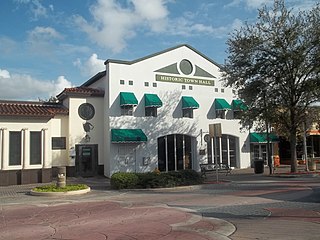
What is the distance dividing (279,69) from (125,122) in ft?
37.7

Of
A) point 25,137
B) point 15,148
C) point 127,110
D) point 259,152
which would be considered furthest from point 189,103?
point 15,148

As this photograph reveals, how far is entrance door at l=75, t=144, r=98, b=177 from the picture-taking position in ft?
88.5

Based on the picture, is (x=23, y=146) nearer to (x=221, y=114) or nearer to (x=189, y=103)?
(x=189, y=103)

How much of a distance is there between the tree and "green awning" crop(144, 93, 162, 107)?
213 inches

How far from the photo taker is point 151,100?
28.1 m

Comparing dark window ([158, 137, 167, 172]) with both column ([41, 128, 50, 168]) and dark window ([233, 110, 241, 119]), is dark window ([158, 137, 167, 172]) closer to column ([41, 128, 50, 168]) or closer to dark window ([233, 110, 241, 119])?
dark window ([233, 110, 241, 119])

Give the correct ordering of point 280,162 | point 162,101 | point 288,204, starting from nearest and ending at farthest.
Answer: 1. point 288,204
2. point 162,101
3. point 280,162

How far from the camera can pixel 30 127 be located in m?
23.4

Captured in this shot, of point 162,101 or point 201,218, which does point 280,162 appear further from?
point 201,218

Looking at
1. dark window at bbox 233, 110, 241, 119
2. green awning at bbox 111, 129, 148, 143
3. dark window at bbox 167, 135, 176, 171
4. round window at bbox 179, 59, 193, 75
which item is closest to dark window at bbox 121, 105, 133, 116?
green awning at bbox 111, 129, 148, 143

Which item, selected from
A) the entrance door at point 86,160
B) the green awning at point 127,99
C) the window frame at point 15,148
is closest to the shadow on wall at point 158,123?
the green awning at point 127,99

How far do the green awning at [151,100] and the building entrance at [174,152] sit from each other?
303cm

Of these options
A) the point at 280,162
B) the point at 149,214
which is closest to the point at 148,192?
the point at 149,214

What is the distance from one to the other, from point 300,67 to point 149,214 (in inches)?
701
